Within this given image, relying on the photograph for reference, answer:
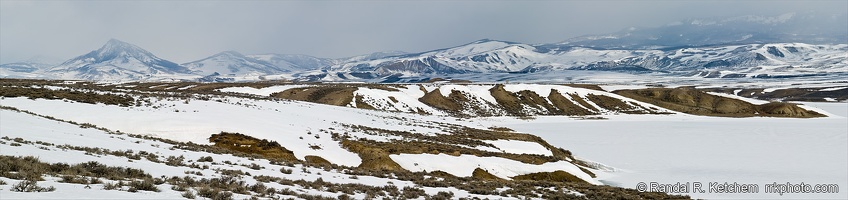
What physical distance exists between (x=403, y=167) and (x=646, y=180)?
15.1 metres

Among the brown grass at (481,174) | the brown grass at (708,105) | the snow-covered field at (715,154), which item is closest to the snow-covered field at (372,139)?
the snow-covered field at (715,154)

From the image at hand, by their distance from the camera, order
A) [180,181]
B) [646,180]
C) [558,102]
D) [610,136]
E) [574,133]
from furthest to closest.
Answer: [558,102], [574,133], [610,136], [646,180], [180,181]

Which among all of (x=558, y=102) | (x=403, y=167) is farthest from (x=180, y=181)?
(x=558, y=102)

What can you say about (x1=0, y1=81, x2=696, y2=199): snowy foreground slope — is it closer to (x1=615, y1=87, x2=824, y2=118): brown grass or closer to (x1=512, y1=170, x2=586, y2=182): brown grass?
(x1=512, y1=170, x2=586, y2=182): brown grass

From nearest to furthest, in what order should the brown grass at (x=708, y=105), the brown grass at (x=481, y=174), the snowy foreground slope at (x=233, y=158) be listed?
the snowy foreground slope at (x=233, y=158) → the brown grass at (x=481, y=174) → the brown grass at (x=708, y=105)

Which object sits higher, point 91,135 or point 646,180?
point 91,135

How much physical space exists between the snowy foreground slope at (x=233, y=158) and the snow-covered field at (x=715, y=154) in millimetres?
4809

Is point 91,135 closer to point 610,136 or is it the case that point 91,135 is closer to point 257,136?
point 257,136

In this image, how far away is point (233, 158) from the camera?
19.8 m

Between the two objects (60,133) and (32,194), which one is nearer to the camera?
(32,194)

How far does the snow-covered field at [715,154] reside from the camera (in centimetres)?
2773

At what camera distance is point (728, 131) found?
195 feet

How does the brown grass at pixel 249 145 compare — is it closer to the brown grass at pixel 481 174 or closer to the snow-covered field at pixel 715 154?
the brown grass at pixel 481 174

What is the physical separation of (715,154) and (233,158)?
127 feet
